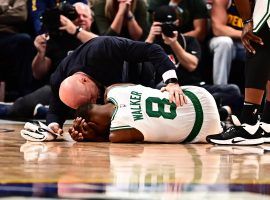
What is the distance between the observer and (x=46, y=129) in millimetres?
3678

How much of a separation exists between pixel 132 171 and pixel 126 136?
1186 millimetres

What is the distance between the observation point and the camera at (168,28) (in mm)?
5344

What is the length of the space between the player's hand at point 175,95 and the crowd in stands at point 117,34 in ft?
6.17

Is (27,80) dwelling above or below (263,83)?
below

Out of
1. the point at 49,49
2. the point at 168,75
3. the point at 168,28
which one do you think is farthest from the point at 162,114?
the point at 49,49

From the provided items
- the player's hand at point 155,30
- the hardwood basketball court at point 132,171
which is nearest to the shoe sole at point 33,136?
the hardwood basketball court at point 132,171

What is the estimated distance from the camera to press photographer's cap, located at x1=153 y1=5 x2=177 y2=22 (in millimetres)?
5563

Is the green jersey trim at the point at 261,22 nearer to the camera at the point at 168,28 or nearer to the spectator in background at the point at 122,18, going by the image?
the camera at the point at 168,28

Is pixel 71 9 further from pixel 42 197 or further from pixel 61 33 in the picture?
pixel 42 197

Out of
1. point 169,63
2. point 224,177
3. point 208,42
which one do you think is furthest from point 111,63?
point 208,42

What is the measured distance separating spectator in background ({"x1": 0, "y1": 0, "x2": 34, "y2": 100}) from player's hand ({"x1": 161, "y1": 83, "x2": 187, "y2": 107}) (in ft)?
8.81

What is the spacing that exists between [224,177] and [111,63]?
1.68m

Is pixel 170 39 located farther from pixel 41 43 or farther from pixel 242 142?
pixel 242 142

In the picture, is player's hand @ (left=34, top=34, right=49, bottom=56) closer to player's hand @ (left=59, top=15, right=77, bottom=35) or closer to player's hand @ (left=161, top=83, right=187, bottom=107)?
player's hand @ (left=59, top=15, right=77, bottom=35)
